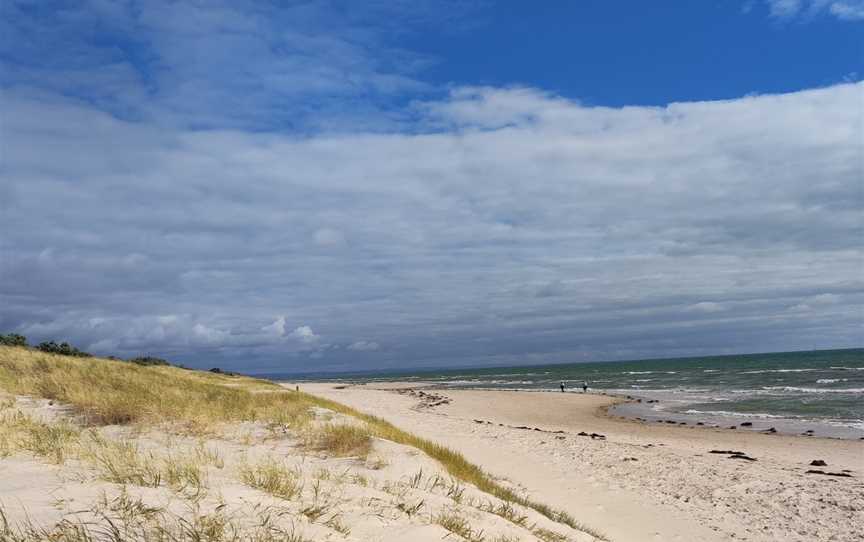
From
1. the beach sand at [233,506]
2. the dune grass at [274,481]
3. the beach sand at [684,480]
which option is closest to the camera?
the beach sand at [233,506]

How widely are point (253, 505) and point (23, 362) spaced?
15915 millimetres

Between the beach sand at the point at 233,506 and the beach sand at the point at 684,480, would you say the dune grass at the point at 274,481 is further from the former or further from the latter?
the beach sand at the point at 684,480

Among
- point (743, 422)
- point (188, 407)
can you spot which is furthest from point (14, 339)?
point (743, 422)

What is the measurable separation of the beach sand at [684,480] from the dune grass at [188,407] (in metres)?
1.80

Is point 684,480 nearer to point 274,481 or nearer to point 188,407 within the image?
point 274,481

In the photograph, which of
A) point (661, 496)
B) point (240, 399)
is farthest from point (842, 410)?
point (240, 399)

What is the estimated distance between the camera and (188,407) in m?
13.0

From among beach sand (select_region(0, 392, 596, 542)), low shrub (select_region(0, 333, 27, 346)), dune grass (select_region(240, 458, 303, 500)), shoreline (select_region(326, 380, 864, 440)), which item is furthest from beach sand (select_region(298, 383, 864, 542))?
low shrub (select_region(0, 333, 27, 346))

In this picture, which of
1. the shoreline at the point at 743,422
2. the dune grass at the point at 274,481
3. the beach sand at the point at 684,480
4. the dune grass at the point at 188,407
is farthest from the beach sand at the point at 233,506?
the shoreline at the point at 743,422

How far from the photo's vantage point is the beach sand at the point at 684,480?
10.5 m

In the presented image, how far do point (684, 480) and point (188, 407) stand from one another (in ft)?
38.0

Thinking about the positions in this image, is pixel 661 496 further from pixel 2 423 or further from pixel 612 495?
pixel 2 423

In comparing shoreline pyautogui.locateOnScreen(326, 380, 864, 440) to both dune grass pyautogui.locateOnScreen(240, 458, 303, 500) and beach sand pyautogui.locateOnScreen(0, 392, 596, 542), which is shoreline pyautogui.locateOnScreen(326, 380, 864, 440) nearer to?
beach sand pyautogui.locateOnScreen(0, 392, 596, 542)

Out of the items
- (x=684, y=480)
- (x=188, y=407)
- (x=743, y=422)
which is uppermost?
(x=188, y=407)
